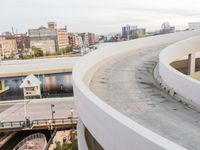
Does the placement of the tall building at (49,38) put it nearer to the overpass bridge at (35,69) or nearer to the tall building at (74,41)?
the tall building at (74,41)

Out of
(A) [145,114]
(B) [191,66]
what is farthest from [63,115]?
(A) [145,114]

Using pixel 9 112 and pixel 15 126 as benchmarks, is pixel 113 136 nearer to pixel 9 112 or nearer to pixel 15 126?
pixel 15 126

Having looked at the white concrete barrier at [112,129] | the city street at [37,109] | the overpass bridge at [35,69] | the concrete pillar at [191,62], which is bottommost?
the city street at [37,109]

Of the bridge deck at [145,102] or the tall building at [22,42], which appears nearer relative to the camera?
the bridge deck at [145,102]

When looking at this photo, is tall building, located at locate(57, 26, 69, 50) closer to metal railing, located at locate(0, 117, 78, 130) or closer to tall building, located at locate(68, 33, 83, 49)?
tall building, located at locate(68, 33, 83, 49)

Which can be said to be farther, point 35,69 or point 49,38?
point 49,38

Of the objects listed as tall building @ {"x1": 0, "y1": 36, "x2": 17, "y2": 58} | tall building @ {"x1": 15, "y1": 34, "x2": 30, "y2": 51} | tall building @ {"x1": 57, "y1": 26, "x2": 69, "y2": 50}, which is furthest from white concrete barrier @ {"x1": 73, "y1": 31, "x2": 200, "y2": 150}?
tall building @ {"x1": 15, "y1": 34, "x2": 30, "y2": 51}

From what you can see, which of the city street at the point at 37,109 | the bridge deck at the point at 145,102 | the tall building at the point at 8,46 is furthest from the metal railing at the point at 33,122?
the tall building at the point at 8,46

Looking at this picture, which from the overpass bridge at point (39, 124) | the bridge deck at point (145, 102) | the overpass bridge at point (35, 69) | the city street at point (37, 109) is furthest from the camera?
the overpass bridge at point (35, 69)

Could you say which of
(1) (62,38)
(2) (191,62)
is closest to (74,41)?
(1) (62,38)

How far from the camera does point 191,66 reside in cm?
2945

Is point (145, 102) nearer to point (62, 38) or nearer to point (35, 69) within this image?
point (35, 69)

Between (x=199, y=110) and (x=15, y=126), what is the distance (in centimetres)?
1936

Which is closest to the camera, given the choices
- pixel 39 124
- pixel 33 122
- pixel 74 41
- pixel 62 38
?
pixel 39 124
